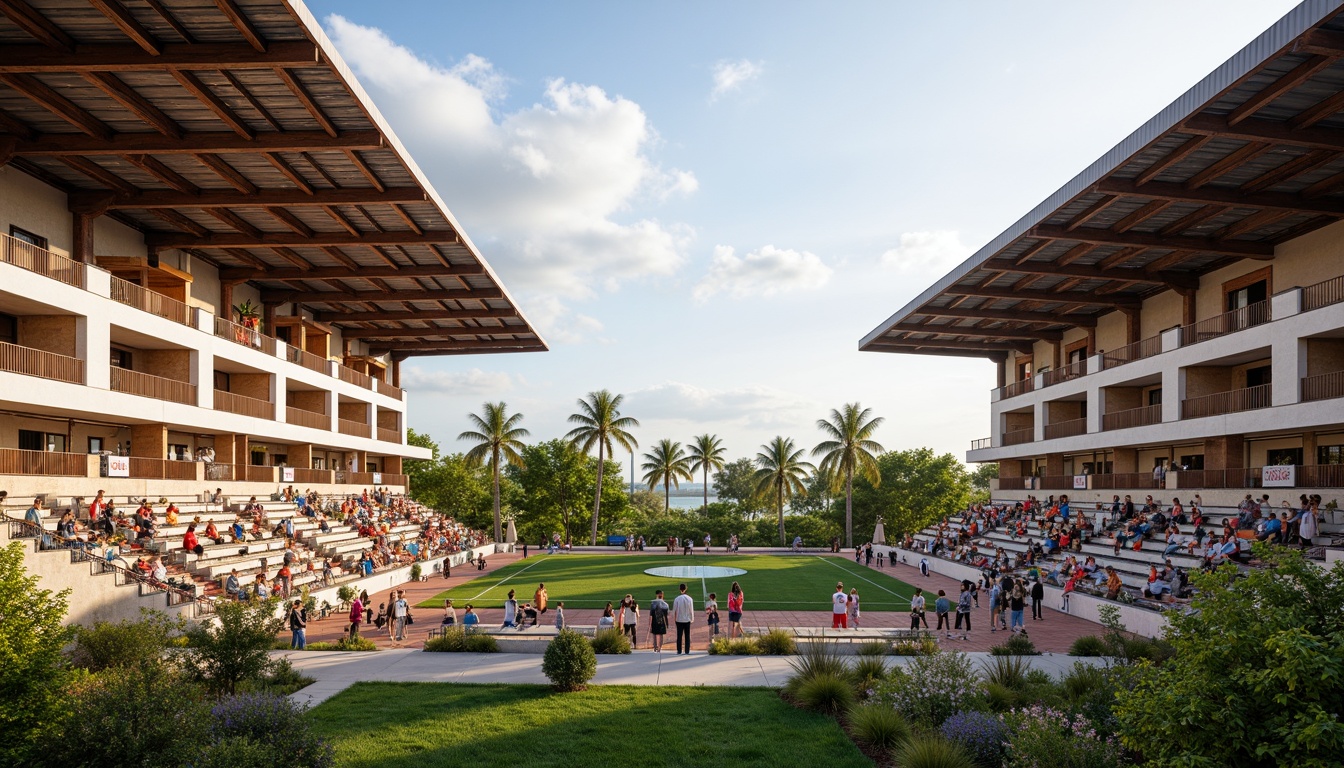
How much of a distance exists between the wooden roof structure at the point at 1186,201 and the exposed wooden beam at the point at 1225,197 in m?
0.05

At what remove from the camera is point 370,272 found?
3884 centimetres

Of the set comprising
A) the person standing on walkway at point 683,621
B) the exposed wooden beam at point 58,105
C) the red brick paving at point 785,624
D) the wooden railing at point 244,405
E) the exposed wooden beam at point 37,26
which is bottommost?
the red brick paving at point 785,624

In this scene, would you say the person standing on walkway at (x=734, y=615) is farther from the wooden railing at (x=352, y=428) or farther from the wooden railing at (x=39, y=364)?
the wooden railing at (x=352, y=428)

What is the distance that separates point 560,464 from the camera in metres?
67.4

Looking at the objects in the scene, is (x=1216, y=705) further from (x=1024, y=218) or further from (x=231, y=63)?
(x=1024, y=218)

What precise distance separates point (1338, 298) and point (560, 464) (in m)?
53.4

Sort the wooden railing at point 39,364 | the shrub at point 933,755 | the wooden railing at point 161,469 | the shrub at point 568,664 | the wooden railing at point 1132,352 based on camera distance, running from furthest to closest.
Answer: the wooden railing at point 1132,352 → the wooden railing at point 161,469 → the wooden railing at point 39,364 → the shrub at point 568,664 → the shrub at point 933,755

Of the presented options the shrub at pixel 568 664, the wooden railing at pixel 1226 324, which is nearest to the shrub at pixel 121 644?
the shrub at pixel 568 664

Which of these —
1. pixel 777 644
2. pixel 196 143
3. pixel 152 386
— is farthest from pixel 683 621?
pixel 152 386

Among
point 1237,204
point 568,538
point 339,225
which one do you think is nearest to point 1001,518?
point 1237,204

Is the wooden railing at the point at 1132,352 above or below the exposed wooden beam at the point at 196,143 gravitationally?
below

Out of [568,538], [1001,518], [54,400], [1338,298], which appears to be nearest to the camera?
[54,400]

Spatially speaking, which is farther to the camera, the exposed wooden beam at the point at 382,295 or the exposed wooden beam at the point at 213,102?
the exposed wooden beam at the point at 382,295

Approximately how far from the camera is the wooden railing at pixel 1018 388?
164 feet
